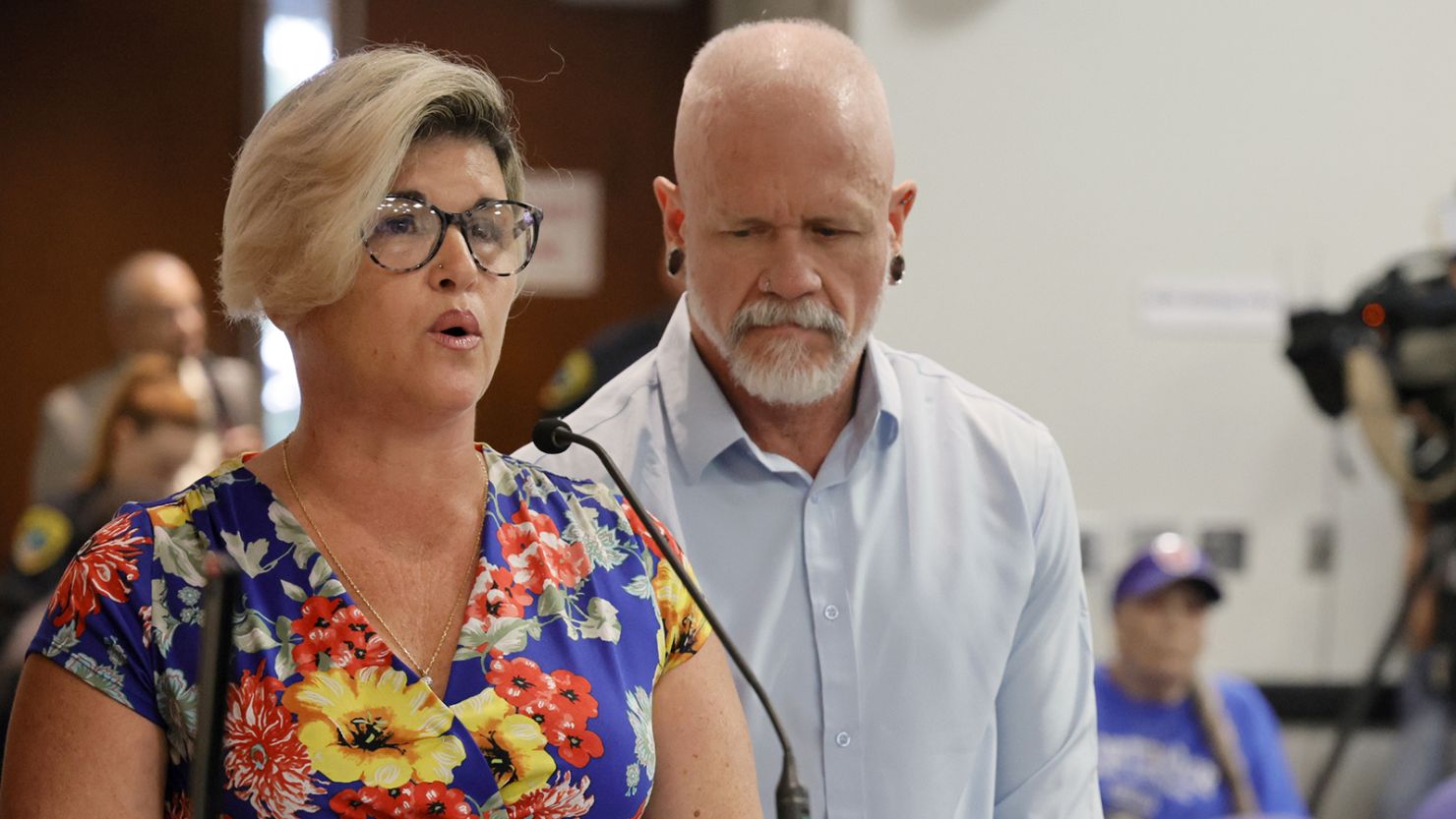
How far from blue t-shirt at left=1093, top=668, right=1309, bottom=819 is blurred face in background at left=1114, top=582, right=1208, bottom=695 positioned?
0.14 feet

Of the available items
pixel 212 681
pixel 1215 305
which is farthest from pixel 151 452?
pixel 212 681

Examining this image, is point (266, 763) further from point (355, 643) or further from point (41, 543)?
point (41, 543)

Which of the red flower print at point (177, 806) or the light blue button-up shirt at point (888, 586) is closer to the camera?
the red flower print at point (177, 806)

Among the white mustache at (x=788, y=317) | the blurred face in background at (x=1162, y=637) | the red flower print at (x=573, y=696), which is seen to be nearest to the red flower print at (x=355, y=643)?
the red flower print at (x=573, y=696)

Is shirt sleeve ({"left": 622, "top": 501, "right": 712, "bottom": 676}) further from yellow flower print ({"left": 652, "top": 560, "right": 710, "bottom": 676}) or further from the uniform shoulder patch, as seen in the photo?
the uniform shoulder patch

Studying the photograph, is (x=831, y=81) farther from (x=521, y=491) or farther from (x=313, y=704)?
(x=313, y=704)

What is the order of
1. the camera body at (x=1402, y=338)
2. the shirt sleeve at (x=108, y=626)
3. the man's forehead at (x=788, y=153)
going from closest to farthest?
the shirt sleeve at (x=108, y=626) → the man's forehead at (x=788, y=153) → the camera body at (x=1402, y=338)

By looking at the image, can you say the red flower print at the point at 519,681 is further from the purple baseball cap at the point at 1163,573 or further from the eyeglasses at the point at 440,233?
the purple baseball cap at the point at 1163,573

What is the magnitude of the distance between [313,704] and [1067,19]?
10.0 feet

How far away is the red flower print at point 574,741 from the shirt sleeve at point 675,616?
4.0 inches

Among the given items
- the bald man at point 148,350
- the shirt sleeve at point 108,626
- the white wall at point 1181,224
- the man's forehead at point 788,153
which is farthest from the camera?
the bald man at point 148,350

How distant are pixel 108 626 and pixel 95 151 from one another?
14.0 ft

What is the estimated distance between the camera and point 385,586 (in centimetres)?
125

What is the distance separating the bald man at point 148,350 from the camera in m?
4.21
